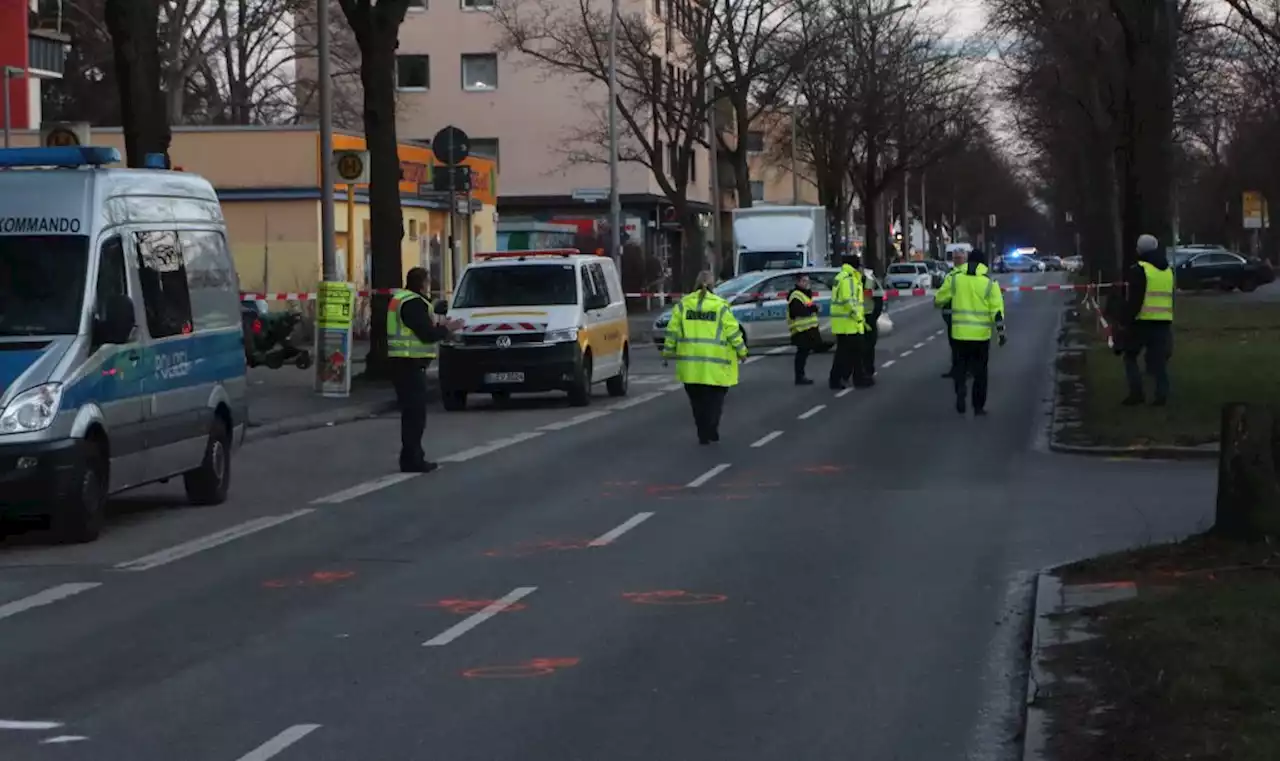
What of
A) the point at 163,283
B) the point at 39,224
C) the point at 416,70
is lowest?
the point at 163,283

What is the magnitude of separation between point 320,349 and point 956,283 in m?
8.66

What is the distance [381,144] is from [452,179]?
1205 millimetres

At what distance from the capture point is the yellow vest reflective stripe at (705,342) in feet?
67.1

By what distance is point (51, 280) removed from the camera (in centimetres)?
1375

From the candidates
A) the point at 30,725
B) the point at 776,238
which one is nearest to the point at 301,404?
the point at 30,725

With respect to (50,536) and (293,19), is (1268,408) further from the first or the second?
(293,19)

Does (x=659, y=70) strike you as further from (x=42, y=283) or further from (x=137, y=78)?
(x=42, y=283)

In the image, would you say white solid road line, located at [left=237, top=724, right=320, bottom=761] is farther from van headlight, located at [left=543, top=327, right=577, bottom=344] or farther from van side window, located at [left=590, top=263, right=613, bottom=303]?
van side window, located at [left=590, top=263, right=613, bottom=303]

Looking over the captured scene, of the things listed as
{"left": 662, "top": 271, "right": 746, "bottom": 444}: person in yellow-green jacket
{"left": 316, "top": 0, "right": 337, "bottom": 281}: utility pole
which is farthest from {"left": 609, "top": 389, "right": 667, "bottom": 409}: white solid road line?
{"left": 662, "top": 271, "right": 746, "bottom": 444}: person in yellow-green jacket

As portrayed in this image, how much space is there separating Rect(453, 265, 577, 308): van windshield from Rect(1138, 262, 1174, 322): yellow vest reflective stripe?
7.16 metres

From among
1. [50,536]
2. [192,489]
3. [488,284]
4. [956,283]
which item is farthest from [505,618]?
[488,284]

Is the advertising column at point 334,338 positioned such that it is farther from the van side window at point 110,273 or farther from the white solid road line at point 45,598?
the white solid road line at point 45,598

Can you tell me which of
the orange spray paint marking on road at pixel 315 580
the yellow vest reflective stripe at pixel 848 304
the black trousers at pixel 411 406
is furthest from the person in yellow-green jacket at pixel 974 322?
the orange spray paint marking on road at pixel 315 580

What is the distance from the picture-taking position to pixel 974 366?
76.3ft
